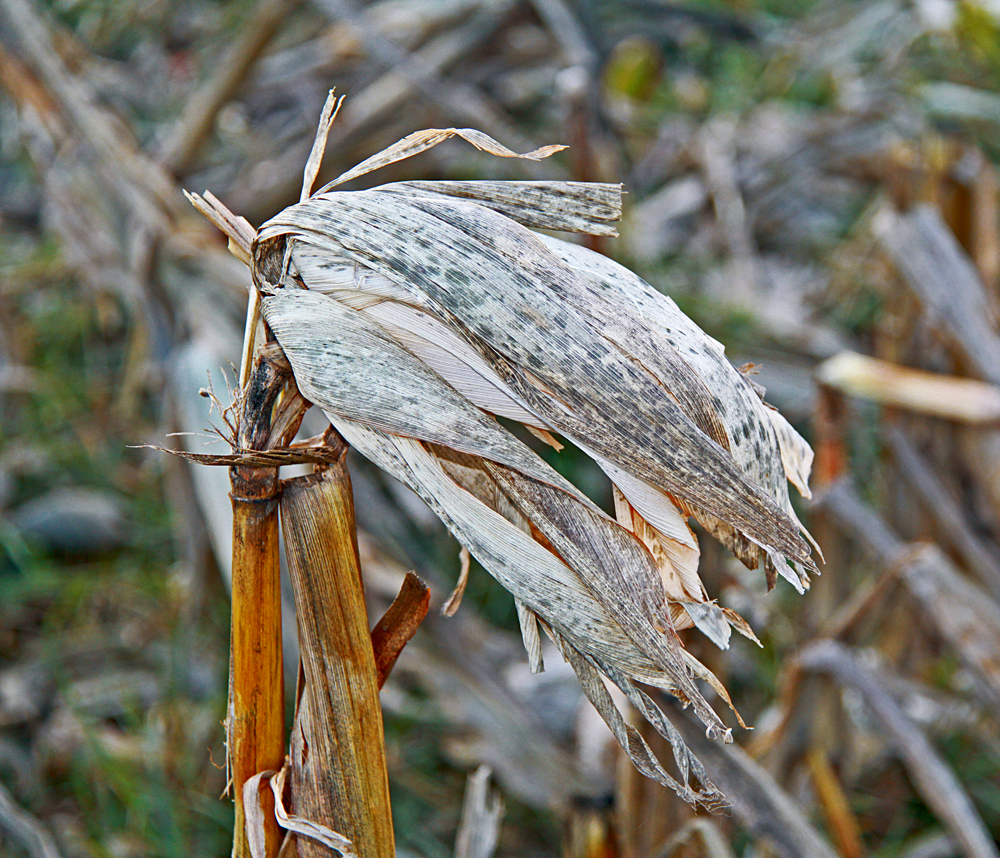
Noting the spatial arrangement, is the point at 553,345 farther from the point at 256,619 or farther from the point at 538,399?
the point at 256,619

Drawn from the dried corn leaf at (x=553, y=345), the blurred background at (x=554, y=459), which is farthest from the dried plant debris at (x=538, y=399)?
the blurred background at (x=554, y=459)

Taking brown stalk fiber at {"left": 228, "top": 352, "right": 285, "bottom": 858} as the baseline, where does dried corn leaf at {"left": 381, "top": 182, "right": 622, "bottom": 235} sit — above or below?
above

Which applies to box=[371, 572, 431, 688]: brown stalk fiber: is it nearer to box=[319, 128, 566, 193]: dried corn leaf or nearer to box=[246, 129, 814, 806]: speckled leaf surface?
box=[246, 129, 814, 806]: speckled leaf surface

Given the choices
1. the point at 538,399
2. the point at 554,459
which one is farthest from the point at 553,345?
the point at 554,459

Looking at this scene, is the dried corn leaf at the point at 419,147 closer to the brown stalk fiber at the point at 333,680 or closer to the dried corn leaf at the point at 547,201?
the dried corn leaf at the point at 547,201

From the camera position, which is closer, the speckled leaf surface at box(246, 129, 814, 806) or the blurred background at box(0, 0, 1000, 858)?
the speckled leaf surface at box(246, 129, 814, 806)

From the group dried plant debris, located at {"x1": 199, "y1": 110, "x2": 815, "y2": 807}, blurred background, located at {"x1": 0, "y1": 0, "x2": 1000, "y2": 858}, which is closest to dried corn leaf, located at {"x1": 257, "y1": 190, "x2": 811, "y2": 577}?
dried plant debris, located at {"x1": 199, "y1": 110, "x2": 815, "y2": 807}

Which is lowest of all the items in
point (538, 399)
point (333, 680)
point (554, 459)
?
point (554, 459)
